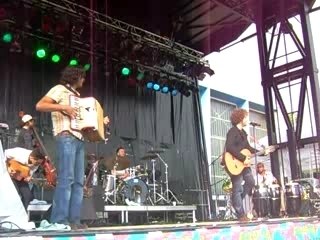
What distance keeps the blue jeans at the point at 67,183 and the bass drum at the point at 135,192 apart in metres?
4.06

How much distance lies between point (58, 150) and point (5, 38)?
4.35m

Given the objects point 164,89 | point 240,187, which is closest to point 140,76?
point 164,89

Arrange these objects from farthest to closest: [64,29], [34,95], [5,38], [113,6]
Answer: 1. [113,6]
2. [34,95]
3. [64,29]
4. [5,38]

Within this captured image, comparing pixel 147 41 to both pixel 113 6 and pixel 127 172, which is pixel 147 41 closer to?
pixel 113 6

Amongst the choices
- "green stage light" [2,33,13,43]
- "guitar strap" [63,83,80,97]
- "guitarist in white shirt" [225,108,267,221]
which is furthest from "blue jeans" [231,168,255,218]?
"green stage light" [2,33,13,43]

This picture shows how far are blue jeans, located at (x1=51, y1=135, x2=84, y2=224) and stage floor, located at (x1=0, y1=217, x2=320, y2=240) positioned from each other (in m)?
0.30

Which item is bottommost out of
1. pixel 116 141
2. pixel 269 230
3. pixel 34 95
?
pixel 269 230

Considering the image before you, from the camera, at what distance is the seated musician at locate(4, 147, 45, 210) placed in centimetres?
492

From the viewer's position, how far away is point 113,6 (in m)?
8.64

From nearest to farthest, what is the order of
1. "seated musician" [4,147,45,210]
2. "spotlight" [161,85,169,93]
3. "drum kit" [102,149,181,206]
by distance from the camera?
1. "seated musician" [4,147,45,210]
2. "drum kit" [102,149,181,206]
3. "spotlight" [161,85,169,93]

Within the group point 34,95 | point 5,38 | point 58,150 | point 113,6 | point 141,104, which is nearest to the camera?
point 58,150

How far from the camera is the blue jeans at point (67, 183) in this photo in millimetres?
3264

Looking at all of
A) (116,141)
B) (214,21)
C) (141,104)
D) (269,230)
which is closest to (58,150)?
(269,230)

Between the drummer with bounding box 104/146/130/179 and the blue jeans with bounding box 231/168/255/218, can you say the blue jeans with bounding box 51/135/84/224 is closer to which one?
the blue jeans with bounding box 231/168/255/218
